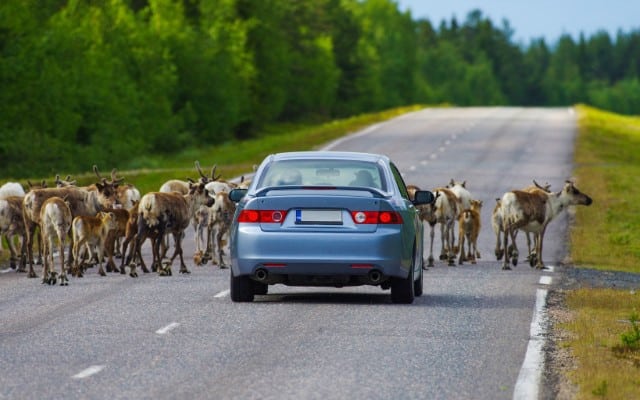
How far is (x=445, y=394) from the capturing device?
11094 mm

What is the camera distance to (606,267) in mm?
24750

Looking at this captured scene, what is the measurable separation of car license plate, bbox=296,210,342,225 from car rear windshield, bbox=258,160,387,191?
21.8 inches

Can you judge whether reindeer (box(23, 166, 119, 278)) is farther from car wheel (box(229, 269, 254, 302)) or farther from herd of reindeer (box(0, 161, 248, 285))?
car wheel (box(229, 269, 254, 302))

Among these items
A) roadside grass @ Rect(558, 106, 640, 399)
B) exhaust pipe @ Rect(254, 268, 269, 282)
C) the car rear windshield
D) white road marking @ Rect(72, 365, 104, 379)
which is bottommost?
roadside grass @ Rect(558, 106, 640, 399)

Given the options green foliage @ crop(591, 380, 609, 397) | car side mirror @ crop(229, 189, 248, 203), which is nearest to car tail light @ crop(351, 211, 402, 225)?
car side mirror @ crop(229, 189, 248, 203)

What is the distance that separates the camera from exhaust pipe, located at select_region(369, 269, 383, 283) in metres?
16.6

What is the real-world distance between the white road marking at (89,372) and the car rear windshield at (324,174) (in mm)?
5353

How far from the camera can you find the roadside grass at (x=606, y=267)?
12.2m

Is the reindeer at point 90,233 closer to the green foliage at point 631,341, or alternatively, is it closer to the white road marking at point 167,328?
the white road marking at point 167,328

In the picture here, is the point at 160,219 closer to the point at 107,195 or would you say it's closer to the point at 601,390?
the point at 107,195

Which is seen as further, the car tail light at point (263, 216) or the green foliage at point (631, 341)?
the car tail light at point (263, 216)

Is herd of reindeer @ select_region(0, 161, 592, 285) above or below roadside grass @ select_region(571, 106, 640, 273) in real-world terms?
above

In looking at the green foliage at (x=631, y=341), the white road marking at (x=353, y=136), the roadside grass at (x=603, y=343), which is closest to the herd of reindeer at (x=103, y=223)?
the roadside grass at (x=603, y=343)

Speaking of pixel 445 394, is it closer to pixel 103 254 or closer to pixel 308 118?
pixel 103 254
